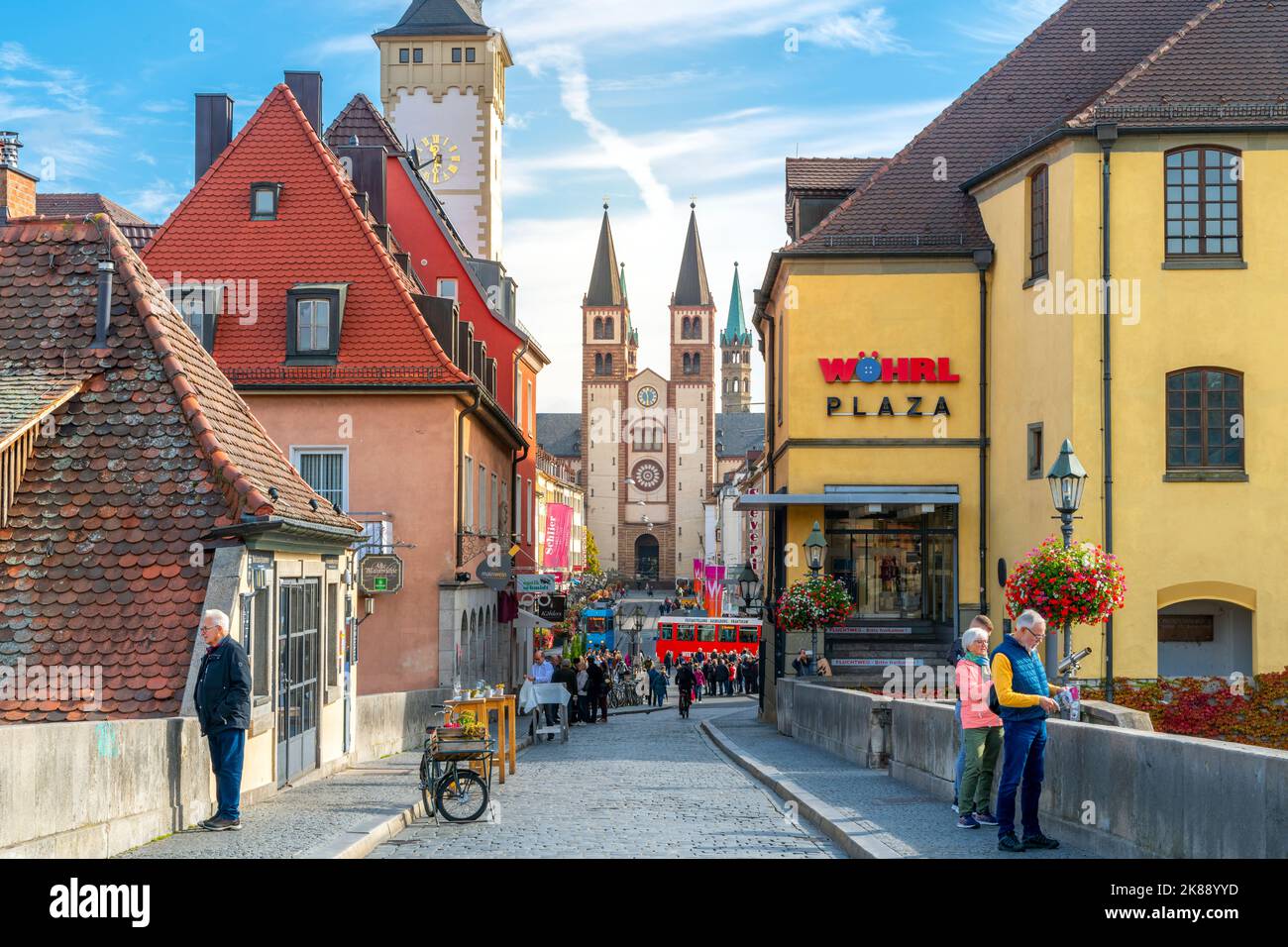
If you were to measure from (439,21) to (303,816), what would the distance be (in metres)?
67.3

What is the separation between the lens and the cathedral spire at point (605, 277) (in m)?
164

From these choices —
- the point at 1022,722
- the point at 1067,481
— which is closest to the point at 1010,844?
the point at 1022,722

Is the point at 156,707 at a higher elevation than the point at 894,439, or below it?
below

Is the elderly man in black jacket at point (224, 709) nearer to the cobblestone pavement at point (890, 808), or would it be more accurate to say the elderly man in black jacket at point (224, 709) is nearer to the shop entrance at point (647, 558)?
the cobblestone pavement at point (890, 808)

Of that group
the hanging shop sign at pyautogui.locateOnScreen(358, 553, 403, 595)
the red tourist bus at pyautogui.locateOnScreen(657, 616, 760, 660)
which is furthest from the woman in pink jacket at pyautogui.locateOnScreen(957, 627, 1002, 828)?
the red tourist bus at pyautogui.locateOnScreen(657, 616, 760, 660)

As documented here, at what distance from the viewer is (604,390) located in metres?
161

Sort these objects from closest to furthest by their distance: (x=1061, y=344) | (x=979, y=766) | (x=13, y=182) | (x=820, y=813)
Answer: (x=979, y=766), (x=820, y=813), (x=13, y=182), (x=1061, y=344)

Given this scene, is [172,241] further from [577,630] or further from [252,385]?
[577,630]

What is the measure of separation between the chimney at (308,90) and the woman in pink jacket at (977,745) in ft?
89.4

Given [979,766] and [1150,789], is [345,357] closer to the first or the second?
[979,766]

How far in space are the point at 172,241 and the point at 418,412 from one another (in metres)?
6.02

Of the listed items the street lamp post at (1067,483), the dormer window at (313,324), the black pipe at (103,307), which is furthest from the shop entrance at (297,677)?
the dormer window at (313,324)

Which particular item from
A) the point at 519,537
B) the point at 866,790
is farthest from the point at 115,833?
the point at 519,537
